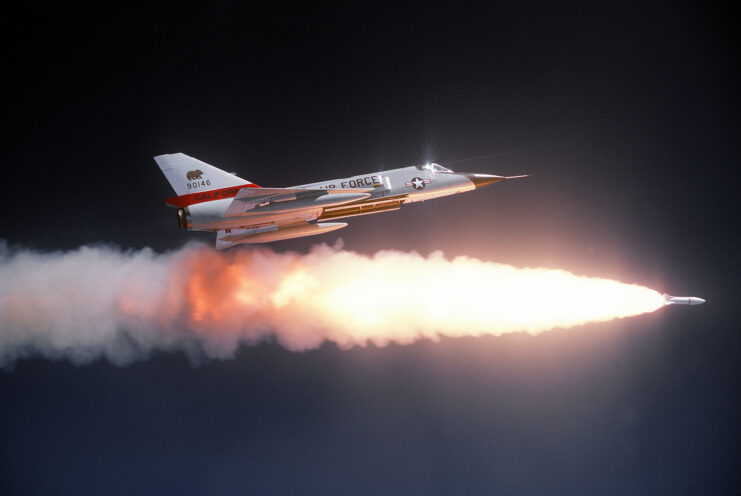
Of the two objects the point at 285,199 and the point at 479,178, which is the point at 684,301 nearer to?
the point at 479,178

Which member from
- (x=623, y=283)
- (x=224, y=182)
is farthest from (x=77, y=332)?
(x=623, y=283)

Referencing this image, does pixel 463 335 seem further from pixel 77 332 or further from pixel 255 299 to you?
pixel 77 332

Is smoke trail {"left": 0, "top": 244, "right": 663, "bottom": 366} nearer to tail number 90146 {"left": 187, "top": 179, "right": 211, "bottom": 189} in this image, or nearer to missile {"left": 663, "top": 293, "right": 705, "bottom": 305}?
missile {"left": 663, "top": 293, "right": 705, "bottom": 305}

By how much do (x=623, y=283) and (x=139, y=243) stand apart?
1337 cm

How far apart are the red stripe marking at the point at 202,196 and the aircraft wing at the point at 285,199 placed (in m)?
0.58

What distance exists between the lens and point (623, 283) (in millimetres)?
15672

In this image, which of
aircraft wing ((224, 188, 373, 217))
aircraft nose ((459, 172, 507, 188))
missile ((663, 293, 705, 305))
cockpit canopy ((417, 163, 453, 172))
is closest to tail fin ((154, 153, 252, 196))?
aircraft wing ((224, 188, 373, 217))

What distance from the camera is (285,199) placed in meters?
11.9

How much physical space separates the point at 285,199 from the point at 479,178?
484 centimetres

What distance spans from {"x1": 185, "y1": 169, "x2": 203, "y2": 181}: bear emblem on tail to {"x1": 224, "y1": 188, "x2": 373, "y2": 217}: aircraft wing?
3.83 ft

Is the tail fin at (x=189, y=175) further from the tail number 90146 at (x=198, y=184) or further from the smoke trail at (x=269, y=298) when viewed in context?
the smoke trail at (x=269, y=298)

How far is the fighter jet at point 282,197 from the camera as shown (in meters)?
11.9

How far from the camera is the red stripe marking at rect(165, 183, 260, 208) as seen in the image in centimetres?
1198

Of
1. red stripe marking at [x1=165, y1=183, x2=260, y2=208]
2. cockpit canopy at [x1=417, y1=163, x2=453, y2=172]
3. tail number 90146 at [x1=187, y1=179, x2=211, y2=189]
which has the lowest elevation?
red stripe marking at [x1=165, y1=183, x2=260, y2=208]
